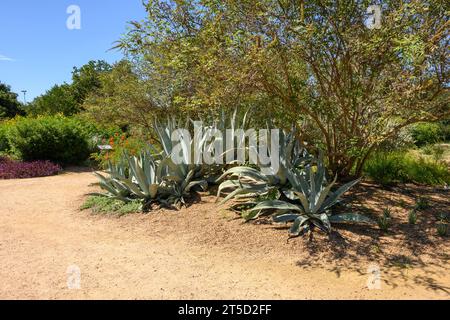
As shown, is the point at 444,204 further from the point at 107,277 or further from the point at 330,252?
the point at 107,277

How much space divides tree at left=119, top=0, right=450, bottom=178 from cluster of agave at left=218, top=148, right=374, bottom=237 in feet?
2.03

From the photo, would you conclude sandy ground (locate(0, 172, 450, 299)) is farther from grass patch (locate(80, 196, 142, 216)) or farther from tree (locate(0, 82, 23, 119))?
tree (locate(0, 82, 23, 119))

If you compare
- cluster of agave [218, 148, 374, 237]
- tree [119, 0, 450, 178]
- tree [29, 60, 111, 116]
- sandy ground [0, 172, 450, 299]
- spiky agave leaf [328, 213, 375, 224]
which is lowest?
sandy ground [0, 172, 450, 299]

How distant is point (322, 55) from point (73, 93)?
21.2 meters

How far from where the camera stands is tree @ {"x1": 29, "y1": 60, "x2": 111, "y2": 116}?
22.2 m

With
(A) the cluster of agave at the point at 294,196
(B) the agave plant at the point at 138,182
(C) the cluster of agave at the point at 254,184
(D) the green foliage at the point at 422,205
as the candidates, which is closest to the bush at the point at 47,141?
(C) the cluster of agave at the point at 254,184

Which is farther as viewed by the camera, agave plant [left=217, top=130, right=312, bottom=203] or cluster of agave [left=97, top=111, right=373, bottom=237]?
agave plant [left=217, top=130, right=312, bottom=203]

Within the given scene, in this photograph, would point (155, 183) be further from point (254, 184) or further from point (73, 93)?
point (73, 93)

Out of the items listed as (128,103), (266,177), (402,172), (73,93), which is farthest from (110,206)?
(73,93)

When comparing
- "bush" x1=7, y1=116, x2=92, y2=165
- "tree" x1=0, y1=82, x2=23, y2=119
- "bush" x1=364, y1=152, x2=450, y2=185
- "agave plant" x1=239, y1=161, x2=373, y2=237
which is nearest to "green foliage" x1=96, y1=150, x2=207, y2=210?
"agave plant" x1=239, y1=161, x2=373, y2=237

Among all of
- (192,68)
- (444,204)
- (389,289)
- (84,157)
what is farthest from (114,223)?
(84,157)

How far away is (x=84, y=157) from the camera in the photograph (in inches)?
491

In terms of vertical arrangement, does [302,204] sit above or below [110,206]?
above

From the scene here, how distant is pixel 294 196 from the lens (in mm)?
5195
